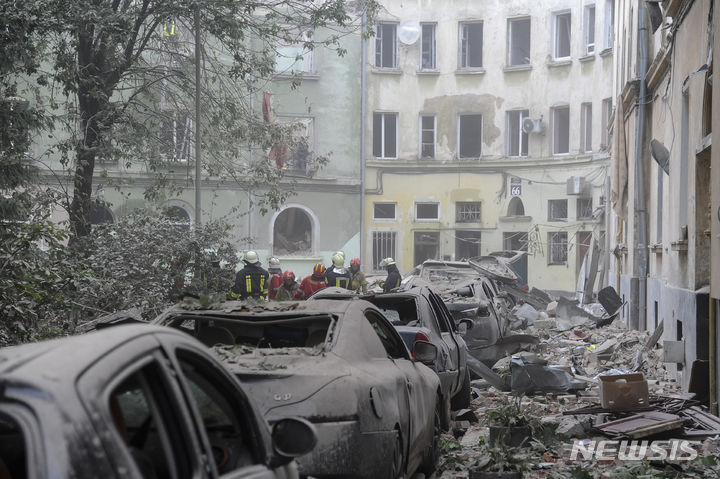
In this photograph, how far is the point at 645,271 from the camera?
18094mm

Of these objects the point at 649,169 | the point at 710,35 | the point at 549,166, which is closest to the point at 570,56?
the point at 549,166

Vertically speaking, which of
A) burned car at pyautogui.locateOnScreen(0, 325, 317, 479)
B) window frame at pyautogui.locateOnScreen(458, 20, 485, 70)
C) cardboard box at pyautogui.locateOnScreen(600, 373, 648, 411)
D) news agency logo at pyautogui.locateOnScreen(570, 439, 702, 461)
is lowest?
news agency logo at pyautogui.locateOnScreen(570, 439, 702, 461)

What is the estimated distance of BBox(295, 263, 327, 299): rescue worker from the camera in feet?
54.8

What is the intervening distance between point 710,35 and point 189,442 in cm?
942

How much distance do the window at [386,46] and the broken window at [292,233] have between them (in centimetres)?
722

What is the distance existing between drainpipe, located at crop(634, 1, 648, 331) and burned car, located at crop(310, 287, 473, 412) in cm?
804

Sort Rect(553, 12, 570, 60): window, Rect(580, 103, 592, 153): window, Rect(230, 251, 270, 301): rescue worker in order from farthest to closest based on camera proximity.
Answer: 1. Rect(553, 12, 570, 60): window
2. Rect(580, 103, 592, 153): window
3. Rect(230, 251, 270, 301): rescue worker

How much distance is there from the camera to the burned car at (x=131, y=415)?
80.7 inches

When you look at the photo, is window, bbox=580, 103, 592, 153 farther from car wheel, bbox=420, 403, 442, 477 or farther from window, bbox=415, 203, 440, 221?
car wheel, bbox=420, 403, 442, 477

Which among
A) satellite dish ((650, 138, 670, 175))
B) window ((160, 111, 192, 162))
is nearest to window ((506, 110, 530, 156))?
window ((160, 111, 192, 162))

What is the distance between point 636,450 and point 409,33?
3093cm

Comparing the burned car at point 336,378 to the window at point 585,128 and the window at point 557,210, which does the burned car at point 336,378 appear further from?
the window at point 585,128

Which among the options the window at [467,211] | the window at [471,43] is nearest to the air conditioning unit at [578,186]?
the window at [467,211]

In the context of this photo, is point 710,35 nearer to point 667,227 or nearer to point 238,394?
point 667,227
